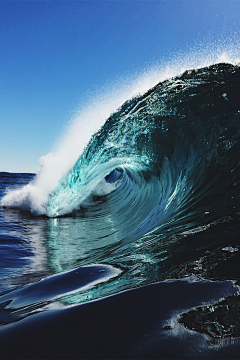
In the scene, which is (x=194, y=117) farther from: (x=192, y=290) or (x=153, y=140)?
(x=192, y=290)

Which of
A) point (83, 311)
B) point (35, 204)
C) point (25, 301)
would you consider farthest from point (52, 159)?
point (83, 311)

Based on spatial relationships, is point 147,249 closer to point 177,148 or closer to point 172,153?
point 177,148

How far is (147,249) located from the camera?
217 centimetres

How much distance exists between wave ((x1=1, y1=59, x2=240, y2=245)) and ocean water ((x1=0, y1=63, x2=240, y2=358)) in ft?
0.08

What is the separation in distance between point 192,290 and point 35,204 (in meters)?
6.16

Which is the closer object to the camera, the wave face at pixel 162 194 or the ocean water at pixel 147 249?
the ocean water at pixel 147 249

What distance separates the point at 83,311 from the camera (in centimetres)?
109

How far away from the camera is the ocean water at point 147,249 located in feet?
2.94

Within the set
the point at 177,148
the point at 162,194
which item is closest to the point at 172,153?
the point at 177,148

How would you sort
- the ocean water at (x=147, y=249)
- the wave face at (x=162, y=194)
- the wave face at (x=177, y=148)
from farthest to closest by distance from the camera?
1. the wave face at (x=177, y=148)
2. the wave face at (x=162, y=194)
3. the ocean water at (x=147, y=249)

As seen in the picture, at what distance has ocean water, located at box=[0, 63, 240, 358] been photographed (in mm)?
895

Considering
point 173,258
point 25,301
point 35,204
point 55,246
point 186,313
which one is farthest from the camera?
point 35,204

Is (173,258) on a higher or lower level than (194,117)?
lower

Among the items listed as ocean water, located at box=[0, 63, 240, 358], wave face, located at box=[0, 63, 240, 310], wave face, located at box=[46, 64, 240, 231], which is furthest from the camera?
wave face, located at box=[46, 64, 240, 231]
